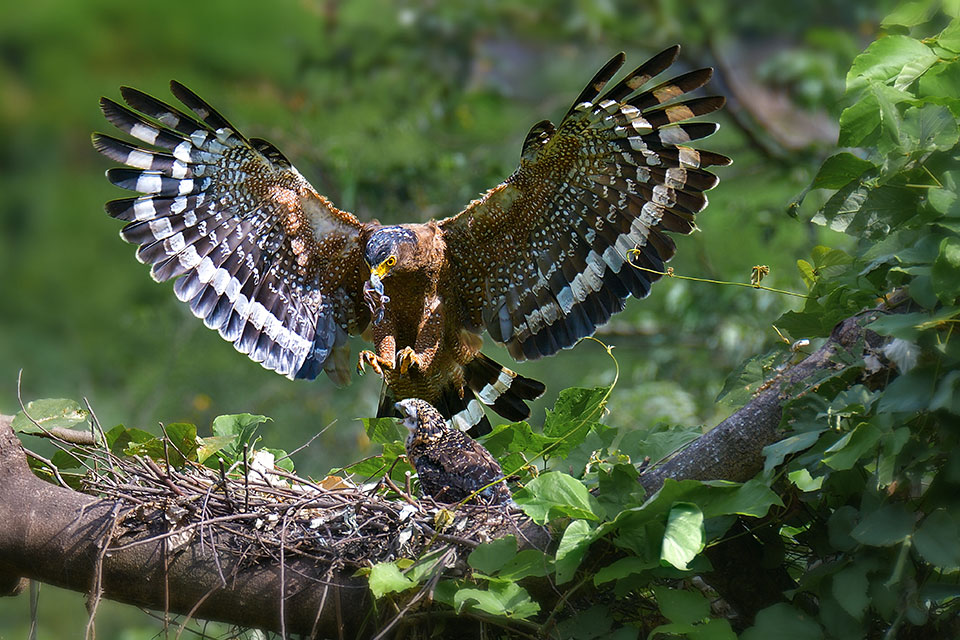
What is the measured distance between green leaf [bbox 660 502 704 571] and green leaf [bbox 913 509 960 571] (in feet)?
1.13

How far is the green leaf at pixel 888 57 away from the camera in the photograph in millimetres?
1794

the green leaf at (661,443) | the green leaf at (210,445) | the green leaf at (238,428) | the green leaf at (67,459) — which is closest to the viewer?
the green leaf at (661,443)

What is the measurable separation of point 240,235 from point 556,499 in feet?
5.82

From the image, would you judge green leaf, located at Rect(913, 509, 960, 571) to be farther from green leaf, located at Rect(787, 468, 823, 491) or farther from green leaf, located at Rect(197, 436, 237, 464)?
green leaf, located at Rect(197, 436, 237, 464)

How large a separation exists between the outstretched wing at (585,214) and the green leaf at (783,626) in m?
1.20

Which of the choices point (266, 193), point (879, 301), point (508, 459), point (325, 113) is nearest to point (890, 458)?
point (879, 301)

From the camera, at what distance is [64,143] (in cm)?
1241

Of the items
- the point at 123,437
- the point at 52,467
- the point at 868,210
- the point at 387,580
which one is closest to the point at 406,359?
Result: the point at 123,437

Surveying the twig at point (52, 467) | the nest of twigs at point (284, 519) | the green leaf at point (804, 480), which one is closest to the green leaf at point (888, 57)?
the green leaf at point (804, 480)

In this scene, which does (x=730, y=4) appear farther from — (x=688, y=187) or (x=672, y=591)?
(x=672, y=591)

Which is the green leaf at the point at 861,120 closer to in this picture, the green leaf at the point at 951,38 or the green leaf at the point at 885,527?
the green leaf at the point at 951,38

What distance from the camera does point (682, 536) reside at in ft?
5.54

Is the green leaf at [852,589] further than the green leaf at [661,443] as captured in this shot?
No

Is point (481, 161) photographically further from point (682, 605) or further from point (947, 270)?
point (947, 270)
